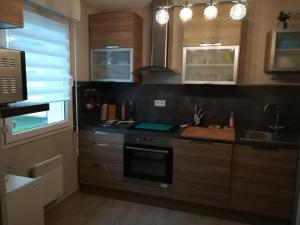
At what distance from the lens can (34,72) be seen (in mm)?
2312

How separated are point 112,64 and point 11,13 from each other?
1551 millimetres

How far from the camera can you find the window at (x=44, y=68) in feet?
7.20

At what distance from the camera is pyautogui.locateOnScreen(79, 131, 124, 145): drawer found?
279 centimetres

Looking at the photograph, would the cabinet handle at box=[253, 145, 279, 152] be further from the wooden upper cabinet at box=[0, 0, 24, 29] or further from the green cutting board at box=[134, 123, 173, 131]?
the wooden upper cabinet at box=[0, 0, 24, 29]

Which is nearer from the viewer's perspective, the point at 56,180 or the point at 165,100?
the point at 56,180

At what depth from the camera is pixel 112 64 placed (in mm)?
3078

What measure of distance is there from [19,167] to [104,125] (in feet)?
3.37

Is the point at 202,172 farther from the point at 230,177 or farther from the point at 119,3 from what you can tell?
the point at 119,3

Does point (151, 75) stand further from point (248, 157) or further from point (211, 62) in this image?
point (248, 157)

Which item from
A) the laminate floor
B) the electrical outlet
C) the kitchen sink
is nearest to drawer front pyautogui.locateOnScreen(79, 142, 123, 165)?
the laminate floor

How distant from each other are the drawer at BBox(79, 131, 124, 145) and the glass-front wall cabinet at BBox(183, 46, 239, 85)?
39.3 inches

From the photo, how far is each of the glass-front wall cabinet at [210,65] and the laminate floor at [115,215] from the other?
58.1 inches

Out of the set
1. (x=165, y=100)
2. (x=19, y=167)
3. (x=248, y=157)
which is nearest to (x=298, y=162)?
(x=248, y=157)

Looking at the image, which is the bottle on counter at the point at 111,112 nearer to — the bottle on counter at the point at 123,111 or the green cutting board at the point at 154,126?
the bottle on counter at the point at 123,111
